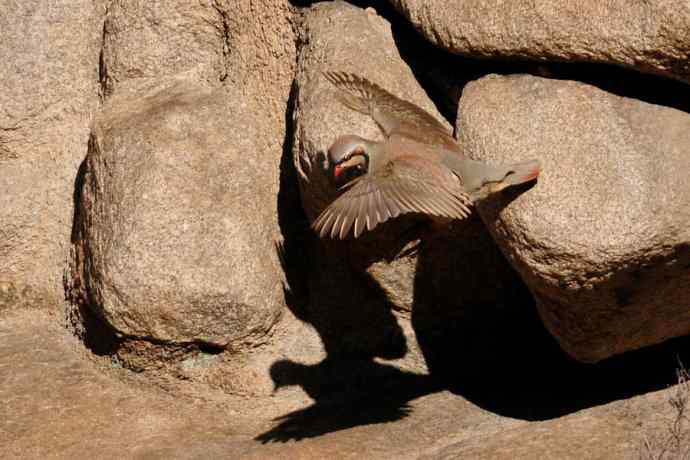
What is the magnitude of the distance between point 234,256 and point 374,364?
0.77 m

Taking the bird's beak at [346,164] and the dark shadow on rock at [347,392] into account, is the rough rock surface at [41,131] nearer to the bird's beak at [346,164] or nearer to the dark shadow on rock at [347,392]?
the dark shadow on rock at [347,392]

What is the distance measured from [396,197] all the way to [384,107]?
0.60 metres

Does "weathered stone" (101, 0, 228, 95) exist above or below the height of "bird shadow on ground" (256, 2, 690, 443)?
above

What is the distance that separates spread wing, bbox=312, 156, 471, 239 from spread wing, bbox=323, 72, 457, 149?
0.23 meters

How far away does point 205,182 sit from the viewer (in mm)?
5180

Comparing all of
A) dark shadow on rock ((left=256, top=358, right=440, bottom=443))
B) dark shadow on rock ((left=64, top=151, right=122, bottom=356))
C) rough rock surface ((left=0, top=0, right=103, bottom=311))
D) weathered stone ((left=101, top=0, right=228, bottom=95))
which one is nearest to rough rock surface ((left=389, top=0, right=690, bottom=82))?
weathered stone ((left=101, top=0, right=228, bottom=95))

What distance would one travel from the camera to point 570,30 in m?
4.37

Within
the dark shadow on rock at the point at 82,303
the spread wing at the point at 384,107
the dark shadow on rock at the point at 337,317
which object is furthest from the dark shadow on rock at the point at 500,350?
the dark shadow on rock at the point at 82,303

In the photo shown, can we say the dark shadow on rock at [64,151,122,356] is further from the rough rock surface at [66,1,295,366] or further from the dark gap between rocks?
the dark gap between rocks

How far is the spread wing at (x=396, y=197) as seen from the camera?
4258 mm

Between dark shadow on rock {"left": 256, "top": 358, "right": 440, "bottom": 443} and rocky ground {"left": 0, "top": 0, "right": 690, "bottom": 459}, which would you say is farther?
dark shadow on rock {"left": 256, "top": 358, "right": 440, "bottom": 443}

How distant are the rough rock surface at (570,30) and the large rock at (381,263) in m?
0.38

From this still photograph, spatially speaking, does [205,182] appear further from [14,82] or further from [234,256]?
[14,82]

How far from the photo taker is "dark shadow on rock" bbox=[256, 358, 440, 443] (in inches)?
192
